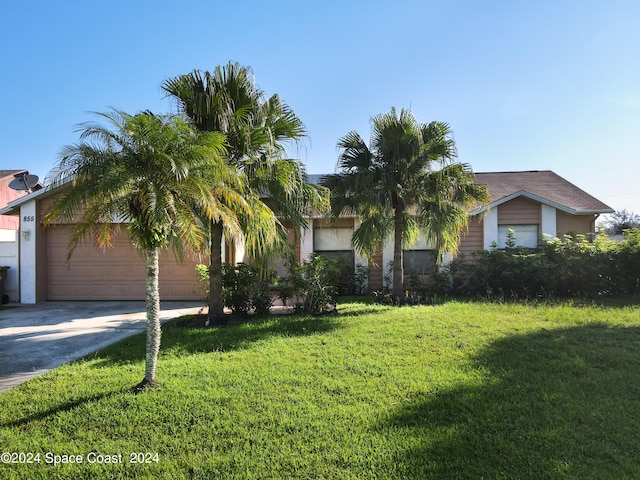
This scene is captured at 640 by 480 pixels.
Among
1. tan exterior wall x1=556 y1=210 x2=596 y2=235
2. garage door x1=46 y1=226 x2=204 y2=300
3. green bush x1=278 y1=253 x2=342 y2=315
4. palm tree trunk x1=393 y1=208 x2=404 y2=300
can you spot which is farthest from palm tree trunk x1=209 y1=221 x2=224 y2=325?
tan exterior wall x1=556 y1=210 x2=596 y2=235

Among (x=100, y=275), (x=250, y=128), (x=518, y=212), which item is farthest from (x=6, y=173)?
(x=518, y=212)

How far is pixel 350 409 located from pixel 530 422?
5.52ft

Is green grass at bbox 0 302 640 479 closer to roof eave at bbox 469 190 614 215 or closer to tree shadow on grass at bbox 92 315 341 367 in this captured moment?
tree shadow on grass at bbox 92 315 341 367

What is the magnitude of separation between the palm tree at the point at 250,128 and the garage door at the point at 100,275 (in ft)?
14.4

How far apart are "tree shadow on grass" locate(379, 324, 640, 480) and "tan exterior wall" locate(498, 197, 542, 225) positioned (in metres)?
7.59

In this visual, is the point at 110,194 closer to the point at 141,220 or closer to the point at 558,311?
the point at 141,220

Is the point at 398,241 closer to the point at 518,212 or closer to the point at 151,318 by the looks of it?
the point at 518,212

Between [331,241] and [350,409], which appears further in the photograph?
[331,241]

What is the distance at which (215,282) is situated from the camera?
7.59 m

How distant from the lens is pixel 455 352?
5.31 metres

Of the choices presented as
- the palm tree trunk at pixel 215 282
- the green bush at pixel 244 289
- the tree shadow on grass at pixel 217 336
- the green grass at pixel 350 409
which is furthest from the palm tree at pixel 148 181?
the green bush at pixel 244 289

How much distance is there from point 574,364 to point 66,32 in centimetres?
1104

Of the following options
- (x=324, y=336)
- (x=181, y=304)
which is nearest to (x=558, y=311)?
(x=324, y=336)

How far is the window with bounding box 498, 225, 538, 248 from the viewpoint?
11992 mm
